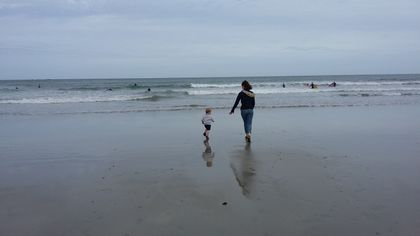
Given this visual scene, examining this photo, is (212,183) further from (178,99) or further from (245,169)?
(178,99)

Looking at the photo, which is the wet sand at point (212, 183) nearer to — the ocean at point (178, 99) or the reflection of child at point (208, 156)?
the reflection of child at point (208, 156)

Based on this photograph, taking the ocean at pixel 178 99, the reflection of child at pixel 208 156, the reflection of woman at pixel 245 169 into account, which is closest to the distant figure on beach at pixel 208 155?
the reflection of child at pixel 208 156

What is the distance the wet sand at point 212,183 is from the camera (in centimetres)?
492

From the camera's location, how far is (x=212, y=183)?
6.67 metres

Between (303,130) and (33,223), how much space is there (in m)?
9.41

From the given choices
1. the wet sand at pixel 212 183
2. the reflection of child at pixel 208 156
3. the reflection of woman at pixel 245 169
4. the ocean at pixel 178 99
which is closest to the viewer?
the wet sand at pixel 212 183

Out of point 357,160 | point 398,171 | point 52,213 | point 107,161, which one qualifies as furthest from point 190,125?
point 52,213

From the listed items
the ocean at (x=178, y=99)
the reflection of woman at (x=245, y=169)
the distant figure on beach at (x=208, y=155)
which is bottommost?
the ocean at (x=178, y=99)

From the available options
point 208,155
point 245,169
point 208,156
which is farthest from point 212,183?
point 208,155

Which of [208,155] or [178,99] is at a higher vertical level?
[208,155]

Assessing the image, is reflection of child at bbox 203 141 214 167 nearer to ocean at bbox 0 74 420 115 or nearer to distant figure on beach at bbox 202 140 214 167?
distant figure on beach at bbox 202 140 214 167

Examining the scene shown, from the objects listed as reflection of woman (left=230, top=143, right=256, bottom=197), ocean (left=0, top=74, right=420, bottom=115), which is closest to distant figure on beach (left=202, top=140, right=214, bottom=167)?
reflection of woman (left=230, top=143, right=256, bottom=197)

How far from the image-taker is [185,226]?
4.84m

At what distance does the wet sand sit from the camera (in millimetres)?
4922
